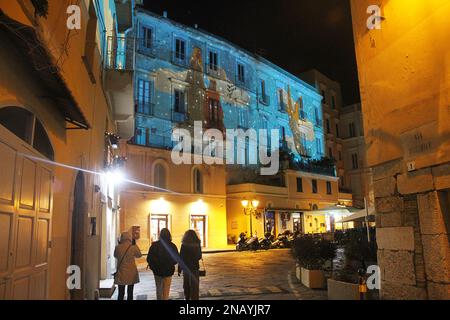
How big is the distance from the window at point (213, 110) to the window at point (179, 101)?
2.66 m

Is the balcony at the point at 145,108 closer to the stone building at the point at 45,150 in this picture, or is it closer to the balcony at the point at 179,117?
the balcony at the point at 179,117

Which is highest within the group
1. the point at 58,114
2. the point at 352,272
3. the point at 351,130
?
the point at 351,130

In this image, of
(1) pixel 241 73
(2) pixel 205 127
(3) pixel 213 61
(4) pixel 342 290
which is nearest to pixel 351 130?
(1) pixel 241 73

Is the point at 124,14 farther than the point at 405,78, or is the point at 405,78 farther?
the point at 124,14

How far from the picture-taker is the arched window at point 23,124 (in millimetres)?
4516

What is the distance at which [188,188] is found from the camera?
26.1m

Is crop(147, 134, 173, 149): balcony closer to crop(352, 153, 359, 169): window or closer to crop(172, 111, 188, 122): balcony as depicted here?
crop(172, 111, 188, 122): balcony

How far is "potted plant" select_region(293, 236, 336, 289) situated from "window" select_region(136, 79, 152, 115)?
61.7 ft

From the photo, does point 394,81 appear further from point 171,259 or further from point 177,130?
point 177,130

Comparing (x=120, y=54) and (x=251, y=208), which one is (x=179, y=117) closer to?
(x=251, y=208)

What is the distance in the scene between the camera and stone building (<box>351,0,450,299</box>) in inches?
232

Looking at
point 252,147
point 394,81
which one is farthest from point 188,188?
point 394,81

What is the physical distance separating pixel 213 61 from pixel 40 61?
1154 inches

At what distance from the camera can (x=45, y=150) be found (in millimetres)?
5734
